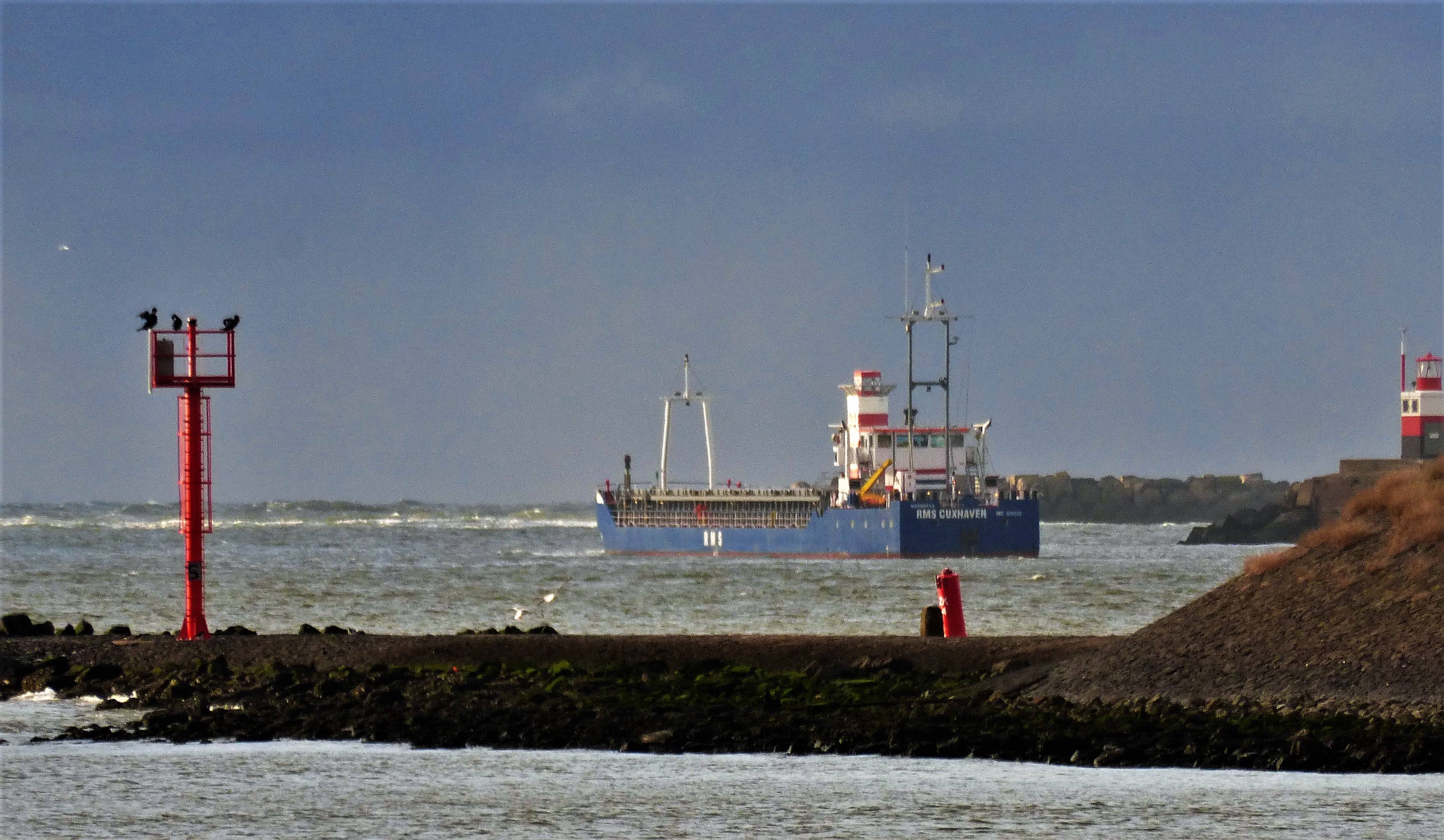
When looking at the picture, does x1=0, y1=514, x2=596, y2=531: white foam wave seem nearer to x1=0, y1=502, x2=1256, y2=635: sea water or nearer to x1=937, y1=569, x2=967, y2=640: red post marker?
x1=0, y1=502, x2=1256, y2=635: sea water

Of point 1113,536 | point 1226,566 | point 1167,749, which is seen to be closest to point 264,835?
point 1167,749

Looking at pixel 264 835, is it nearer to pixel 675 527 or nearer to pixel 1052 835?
pixel 1052 835

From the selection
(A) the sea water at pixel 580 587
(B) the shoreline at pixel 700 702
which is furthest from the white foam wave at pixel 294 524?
(B) the shoreline at pixel 700 702

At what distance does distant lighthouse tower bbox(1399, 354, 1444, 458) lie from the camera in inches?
3324

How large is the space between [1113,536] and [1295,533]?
13.0m

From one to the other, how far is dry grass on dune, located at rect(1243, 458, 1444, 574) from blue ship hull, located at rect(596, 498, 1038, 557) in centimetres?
4117

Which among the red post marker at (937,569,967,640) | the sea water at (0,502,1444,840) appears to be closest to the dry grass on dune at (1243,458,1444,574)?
the red post marker at (937,569,967,640)

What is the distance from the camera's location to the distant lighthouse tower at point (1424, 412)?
84438 millimetres

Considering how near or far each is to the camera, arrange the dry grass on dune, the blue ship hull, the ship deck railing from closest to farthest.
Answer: the dry grass on dune
the blue ship hull
the ship deck railing

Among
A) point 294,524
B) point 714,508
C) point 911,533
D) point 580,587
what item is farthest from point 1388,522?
point 294,524

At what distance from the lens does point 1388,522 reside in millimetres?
17703

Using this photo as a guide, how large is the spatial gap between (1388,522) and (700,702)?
5969 mm

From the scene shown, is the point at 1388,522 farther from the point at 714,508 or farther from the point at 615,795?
the point at 714,508

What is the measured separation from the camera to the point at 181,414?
20359 millimetres
